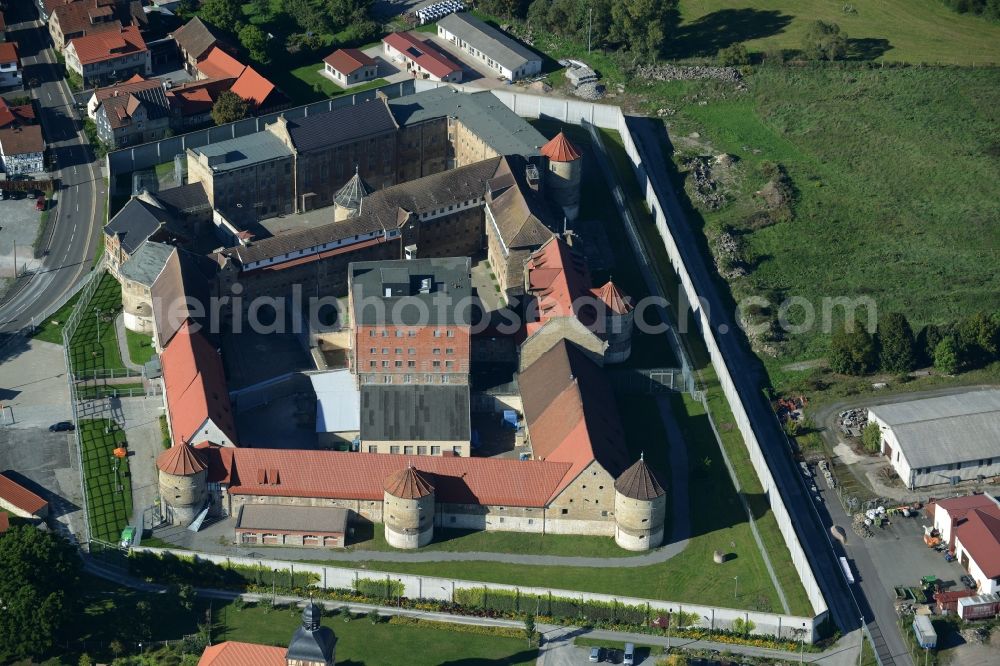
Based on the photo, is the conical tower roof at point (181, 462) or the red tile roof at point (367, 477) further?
the red tile roof at point (367, 477)

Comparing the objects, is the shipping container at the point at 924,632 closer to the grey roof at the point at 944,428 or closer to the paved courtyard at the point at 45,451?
the grey roof at the point at 944,428

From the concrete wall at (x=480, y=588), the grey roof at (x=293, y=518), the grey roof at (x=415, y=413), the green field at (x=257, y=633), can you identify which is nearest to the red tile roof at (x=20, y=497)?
the concrete wall at (x=480, y=588)

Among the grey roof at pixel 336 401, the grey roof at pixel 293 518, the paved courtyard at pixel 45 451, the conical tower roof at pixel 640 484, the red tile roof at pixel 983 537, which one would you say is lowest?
the paved courtyard at pixel 45 451

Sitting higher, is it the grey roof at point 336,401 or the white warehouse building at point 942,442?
the white warehouse building at point 942,442

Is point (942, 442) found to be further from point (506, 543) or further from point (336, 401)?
point (336, 401)

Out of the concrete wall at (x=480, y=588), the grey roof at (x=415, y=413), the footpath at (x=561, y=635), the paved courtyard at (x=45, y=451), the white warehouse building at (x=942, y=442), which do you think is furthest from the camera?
the white warehouse building at (x=942, y=442)

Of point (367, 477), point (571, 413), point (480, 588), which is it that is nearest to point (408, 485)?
point (367, 477)

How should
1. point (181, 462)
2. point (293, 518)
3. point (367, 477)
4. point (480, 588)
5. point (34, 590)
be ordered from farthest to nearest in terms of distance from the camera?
point (367, 477) → point (293, 518) → point (181, 462) → point (480, 588) → point (34, 590)
